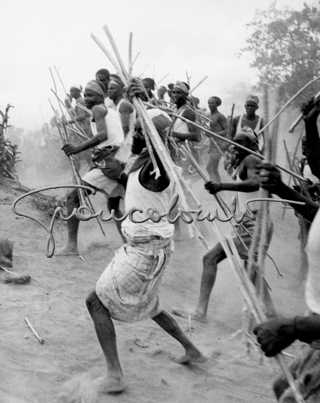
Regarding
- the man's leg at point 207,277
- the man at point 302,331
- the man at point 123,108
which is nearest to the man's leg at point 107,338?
the man at point 302,331

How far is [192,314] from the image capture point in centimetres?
464

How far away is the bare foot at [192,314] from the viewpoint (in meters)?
4.60

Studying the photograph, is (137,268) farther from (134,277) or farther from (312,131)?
(312,131)

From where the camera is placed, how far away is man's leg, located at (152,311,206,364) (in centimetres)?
349

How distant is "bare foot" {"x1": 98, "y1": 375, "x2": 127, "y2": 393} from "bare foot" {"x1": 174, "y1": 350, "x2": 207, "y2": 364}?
0.54m

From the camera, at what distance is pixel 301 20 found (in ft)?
47.3

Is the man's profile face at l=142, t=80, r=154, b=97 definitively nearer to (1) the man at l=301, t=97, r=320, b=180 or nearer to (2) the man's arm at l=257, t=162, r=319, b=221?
(1) the man at l=301, t=97, r=320, b=180

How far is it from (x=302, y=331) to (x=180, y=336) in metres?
1.75

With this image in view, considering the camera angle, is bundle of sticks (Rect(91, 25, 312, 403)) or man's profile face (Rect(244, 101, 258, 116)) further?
man's profile face (Rect(244, 101, 258, 116))

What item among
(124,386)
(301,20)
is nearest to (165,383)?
(124,386)

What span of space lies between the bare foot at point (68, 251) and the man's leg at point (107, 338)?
272cm

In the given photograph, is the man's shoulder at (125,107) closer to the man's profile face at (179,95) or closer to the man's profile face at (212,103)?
the man's profile face at (179,95)

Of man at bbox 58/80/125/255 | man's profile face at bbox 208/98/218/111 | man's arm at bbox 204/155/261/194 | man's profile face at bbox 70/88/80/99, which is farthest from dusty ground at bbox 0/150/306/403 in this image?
man's profile face at bbox 208/98/218/111

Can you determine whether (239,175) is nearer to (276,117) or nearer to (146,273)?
(146,273)
